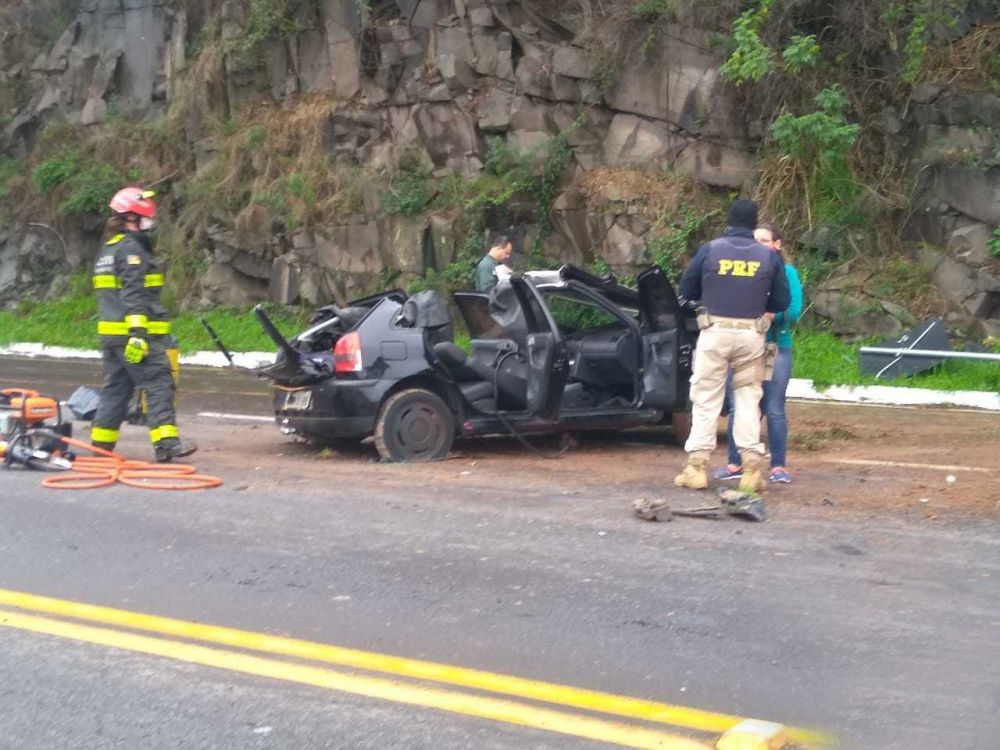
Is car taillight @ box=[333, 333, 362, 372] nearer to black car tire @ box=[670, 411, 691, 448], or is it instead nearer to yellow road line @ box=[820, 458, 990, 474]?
black car tire @ box=[670, 411, 691, 448]

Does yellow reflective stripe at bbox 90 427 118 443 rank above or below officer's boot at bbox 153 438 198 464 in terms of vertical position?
above

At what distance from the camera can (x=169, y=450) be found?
9.77m

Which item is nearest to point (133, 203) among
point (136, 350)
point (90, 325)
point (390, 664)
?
point (136, 350)

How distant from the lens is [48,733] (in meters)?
4.78

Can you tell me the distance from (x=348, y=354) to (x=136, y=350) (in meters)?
1.52

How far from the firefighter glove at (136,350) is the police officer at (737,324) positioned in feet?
12.6

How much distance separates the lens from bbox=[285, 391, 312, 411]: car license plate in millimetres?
10148

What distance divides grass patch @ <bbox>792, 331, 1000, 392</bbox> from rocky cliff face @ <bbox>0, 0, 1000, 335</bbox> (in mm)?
661

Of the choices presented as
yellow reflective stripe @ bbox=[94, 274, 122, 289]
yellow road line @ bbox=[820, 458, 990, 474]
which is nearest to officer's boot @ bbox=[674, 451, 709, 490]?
yellow road line @ bbox=[820, 458, 990, 474]

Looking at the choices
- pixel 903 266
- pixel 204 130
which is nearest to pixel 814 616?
pixel 903 266

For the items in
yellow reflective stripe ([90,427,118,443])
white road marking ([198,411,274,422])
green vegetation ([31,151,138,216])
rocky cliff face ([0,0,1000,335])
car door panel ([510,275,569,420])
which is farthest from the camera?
green vegetation ([31,151,138,216])

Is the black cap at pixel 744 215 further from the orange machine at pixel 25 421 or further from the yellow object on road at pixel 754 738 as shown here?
the orange machine at pixel 25 421

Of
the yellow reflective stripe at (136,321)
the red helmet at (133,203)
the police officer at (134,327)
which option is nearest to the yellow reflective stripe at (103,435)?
the police officer at (134,327)

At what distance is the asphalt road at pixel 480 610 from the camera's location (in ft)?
16.0
